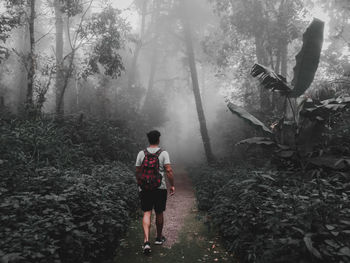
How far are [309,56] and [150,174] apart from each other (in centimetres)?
511

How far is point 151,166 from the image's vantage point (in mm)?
4668

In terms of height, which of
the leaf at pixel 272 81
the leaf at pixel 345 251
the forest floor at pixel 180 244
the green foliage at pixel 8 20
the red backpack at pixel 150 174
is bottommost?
the forest floor at pixel 180 244

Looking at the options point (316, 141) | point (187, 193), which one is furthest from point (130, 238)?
point (187, 193)

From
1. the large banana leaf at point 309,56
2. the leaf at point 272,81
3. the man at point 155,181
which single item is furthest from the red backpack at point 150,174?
the large banana leaf at point 309,56

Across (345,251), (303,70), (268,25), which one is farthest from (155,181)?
(268,25)

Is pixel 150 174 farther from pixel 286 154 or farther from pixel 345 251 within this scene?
pixel 286 154

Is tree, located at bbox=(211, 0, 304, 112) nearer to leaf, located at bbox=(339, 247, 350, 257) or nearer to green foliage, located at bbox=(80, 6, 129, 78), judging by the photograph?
→ green foliage, located at bbox=(80, 6, 129, 78)

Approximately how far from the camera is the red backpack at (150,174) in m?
4.64

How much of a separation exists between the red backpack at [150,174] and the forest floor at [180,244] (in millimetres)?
1113

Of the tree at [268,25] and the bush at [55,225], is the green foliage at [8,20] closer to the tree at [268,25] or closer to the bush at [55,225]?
the bush at [55,225]

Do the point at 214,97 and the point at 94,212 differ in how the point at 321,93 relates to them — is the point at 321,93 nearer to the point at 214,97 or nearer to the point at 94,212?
the point at 94,212

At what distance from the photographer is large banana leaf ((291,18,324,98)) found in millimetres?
6538

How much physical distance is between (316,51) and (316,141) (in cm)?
227

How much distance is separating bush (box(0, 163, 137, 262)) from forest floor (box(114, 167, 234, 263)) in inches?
13.3
